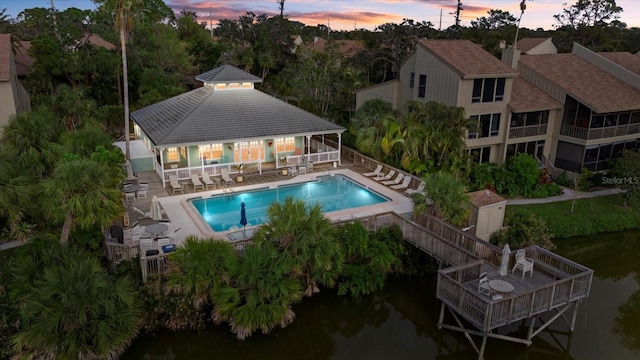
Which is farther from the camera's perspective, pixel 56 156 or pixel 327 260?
pixel 56 156

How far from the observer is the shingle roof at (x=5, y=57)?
69.1ft

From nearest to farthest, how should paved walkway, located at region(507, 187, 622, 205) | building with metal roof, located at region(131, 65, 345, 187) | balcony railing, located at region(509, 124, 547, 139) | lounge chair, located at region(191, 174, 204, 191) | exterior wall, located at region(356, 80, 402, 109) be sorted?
lounge chair, located at region(191, 174, 204, 191) → building with metal roof, located at region(131, 65, 345, 187) → paved walkway, located at region(507, 187, 622, 205) → balcony railing, located at region(509, 124, 547, 139) → exterior wall, located at region(356, 80, 402, 109)

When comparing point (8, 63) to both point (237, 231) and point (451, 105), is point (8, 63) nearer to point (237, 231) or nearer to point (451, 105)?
point (237, 231)

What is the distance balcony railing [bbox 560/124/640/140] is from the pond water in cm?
1199

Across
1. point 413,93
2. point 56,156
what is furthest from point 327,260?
point 413,93

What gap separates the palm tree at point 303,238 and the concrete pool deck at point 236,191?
9.00 feet

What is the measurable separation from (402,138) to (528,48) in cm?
3634

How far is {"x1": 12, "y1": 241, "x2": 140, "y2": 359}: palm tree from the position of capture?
35.2 ft

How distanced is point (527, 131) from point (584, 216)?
671 cm

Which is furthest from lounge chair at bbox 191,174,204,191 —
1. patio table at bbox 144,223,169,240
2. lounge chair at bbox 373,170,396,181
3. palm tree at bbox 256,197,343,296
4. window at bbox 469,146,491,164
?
window at bbox 469,146,491,164

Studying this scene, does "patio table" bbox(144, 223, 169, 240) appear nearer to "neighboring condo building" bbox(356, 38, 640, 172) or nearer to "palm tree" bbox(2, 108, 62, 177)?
"palm tree" bbox(2, 108, 62, 177)

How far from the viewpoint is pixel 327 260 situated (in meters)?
13.9

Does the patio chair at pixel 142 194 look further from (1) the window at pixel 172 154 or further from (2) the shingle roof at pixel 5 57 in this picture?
(2) the shingle roof at pixel 5 57

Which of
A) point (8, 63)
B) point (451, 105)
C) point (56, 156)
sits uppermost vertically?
point (8, 63)
